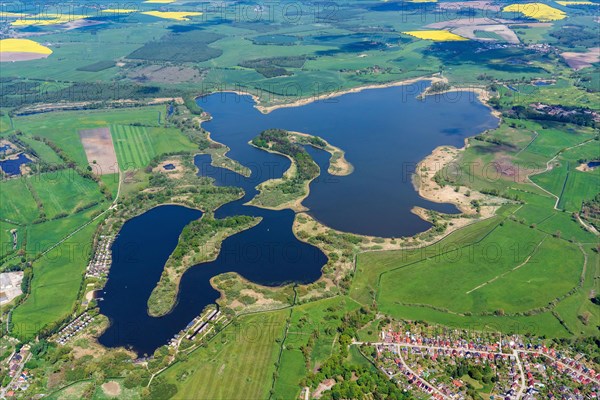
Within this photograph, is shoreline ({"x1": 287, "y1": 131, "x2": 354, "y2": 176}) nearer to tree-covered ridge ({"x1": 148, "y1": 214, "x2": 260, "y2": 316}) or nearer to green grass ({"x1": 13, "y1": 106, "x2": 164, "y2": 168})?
tree-covered ridge ({"x1": 148, "y1": 214, "x2": 260, "y2": 316})

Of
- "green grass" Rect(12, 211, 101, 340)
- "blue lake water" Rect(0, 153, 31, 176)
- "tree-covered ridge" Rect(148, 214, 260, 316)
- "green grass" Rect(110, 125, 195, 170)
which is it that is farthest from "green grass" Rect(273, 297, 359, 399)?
"blue lake water" Rect(0, 153, 31, 176)

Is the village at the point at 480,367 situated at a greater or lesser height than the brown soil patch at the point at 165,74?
lesser

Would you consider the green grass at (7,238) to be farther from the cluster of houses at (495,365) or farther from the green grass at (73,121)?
the cluster of houses at (495,365)

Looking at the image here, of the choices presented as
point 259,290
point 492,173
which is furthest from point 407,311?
point 492,173

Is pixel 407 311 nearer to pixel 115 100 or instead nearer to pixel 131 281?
pixel 131 281

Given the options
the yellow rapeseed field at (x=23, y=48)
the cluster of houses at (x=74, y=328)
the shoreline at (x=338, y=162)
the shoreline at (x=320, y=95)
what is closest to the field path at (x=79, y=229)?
the cluster of houses at (x=74, y=328)

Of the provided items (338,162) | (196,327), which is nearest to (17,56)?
(338,162)
